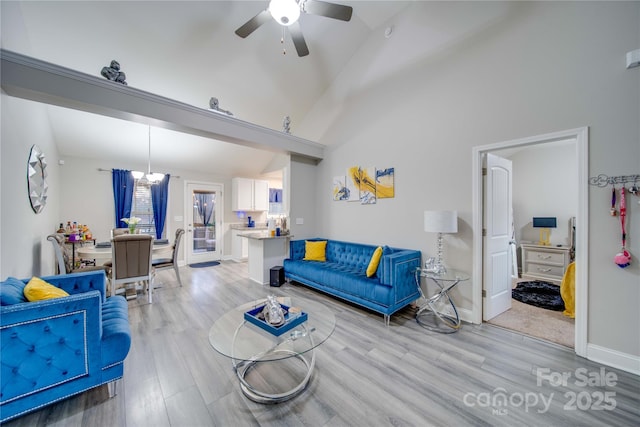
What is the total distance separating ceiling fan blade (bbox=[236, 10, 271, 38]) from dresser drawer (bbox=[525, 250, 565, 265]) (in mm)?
6062

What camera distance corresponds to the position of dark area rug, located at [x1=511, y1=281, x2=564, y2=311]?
11.1ft

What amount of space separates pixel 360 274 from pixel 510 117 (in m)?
2.60

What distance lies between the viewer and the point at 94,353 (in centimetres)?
167

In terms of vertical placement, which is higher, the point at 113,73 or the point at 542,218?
the point at 113,73

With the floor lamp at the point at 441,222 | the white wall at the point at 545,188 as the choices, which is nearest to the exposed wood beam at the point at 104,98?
the floor lamp at the point at 441,222

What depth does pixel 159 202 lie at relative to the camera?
18.9 feet

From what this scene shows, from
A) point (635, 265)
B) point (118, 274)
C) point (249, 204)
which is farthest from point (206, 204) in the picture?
point (635, 265)

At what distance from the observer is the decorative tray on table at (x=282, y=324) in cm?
184

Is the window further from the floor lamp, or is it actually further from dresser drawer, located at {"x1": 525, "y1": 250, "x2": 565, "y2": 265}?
dresser drawer, located at {"x1": 525, "y1": 250, "x2": 565, "y2": 265}

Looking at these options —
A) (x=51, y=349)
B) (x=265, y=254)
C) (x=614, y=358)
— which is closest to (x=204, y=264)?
(x=265, y=254)

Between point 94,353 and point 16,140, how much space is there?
2.58m

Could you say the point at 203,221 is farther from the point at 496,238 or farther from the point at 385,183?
the point at 496,238

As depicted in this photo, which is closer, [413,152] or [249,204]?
[413,152]

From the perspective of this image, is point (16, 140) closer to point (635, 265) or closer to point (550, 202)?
point (635, 265)
